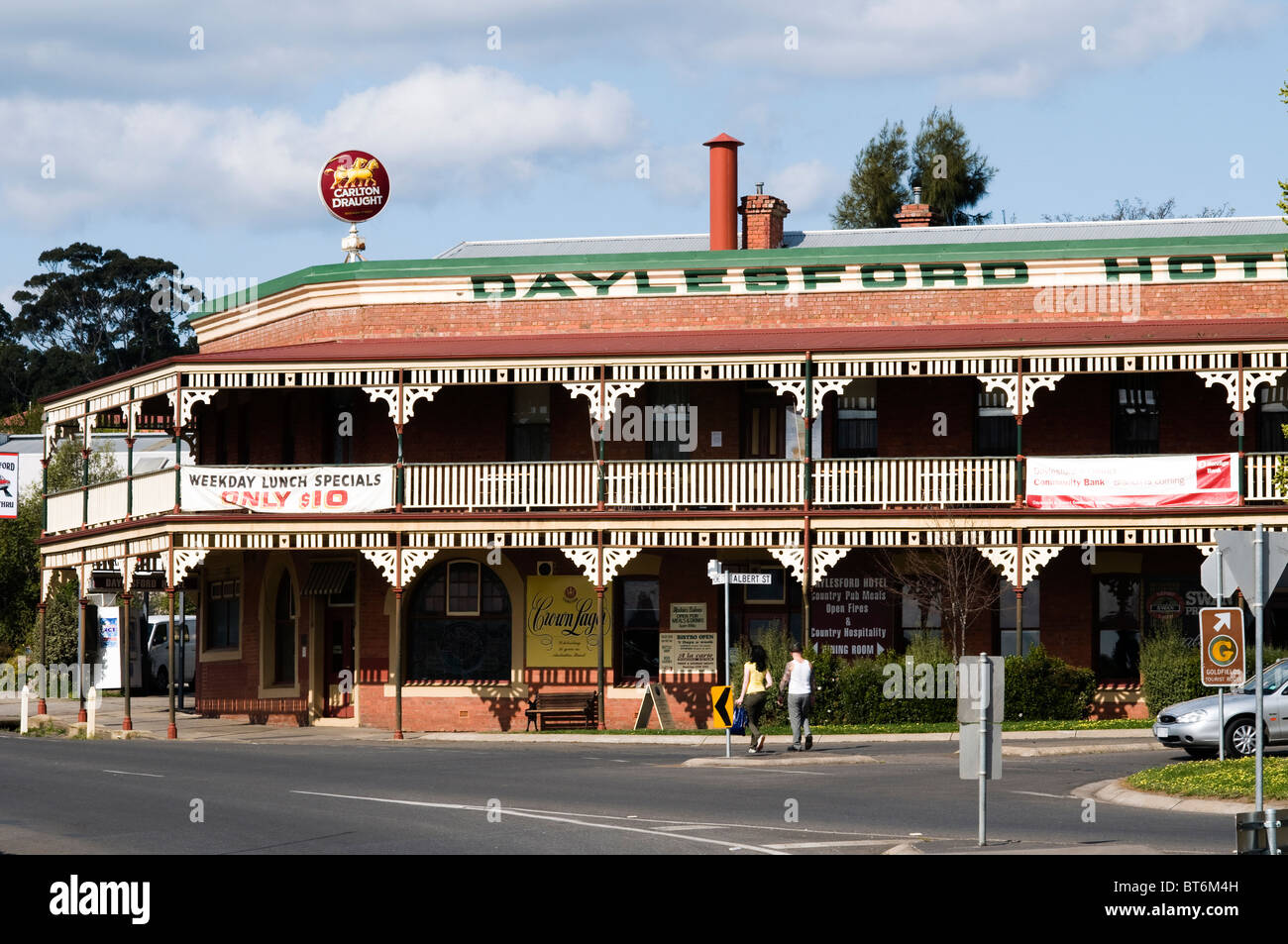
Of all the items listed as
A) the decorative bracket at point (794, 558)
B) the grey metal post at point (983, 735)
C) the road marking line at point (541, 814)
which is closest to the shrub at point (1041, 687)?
the decorative bracket at point (794, 558)

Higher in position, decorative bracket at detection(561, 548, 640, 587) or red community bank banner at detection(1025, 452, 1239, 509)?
red community bank banner at detection(1025, 452, 1239, 509)

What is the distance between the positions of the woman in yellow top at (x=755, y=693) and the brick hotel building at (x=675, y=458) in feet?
10.8

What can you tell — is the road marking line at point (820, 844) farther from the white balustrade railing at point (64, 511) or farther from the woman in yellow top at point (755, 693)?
the white balustrade railing at point (64, 511)

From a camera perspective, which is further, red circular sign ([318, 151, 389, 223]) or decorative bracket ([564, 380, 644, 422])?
red circular sign ([318, 151, 389, 223])

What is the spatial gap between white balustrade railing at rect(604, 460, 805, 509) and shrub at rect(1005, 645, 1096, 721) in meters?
4.54

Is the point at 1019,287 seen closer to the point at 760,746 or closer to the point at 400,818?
the point at 760,746

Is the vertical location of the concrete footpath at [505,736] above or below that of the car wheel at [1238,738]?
below

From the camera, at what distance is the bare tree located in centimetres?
2884

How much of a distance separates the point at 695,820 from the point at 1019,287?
1819cm

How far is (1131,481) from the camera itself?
2864 cm

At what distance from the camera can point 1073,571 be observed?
99.3 ft

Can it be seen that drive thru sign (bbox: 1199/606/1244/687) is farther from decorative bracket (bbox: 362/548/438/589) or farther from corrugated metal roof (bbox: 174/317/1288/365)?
decorative bracket (bbox: 362/548/438/589)

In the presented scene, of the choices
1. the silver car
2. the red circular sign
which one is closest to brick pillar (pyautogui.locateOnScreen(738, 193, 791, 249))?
the red circular sign

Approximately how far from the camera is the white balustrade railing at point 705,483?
2975 centimetres
